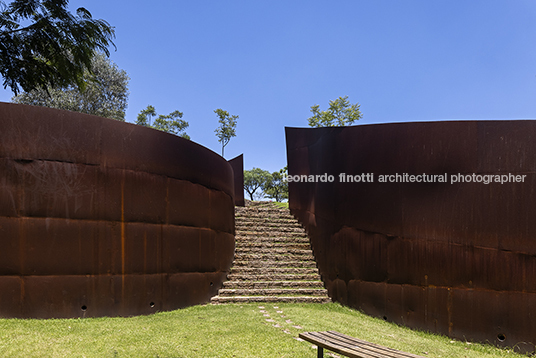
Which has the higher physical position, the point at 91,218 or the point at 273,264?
the point at 91,218

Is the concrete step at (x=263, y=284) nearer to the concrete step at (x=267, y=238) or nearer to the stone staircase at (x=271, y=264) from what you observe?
the stone staircase at (x=271, y=264)

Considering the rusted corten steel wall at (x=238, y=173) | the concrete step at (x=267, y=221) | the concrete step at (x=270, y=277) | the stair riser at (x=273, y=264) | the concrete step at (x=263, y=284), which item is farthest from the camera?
the rusted corten steel wall at (x=238, y=173)

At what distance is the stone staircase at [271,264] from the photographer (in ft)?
30.0

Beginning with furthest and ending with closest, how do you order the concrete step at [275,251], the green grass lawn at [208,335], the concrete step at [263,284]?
the concrete step at [275,251], the concrete step at [263,284], the green grass lawn at [208,335]

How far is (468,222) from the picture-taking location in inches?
277

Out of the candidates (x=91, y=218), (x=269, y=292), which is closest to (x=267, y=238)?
(x=269, y=292)

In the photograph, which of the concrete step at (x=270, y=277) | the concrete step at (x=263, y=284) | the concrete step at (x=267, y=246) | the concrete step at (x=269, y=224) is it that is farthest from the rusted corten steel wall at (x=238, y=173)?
the concrete step at (x=263, y=284)

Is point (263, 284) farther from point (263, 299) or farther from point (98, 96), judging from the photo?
point (98, 96)

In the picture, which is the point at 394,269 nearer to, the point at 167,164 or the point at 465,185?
the point at 465,185

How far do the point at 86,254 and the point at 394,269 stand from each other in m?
5.75

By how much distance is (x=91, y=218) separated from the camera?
685cm

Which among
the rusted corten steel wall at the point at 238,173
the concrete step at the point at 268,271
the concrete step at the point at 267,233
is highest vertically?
the rusted corten steel wall at the point at 238,173

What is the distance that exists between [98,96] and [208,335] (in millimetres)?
21779

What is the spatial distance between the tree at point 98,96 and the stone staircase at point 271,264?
15327 mm
